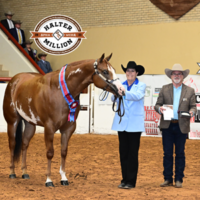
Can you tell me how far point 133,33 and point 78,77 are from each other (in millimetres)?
9923

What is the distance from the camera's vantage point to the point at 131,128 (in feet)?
14.5

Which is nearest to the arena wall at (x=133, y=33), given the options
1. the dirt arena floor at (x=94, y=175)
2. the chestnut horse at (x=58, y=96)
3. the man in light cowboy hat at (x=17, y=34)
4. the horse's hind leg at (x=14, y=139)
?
the man in light cowboy hat at (x=17, y=34)

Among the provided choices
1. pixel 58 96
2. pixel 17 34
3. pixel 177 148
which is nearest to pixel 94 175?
pixel 177 148

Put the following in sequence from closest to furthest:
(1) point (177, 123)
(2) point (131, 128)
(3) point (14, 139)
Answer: (2) point (131, 128)
(1) point (177, 123)
(3) point (14, 139)

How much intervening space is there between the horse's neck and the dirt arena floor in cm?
129

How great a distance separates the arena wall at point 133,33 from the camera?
13109mm

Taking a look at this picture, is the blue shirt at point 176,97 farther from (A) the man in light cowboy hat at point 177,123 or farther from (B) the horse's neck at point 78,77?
(B) the horse's neck at point 78,77

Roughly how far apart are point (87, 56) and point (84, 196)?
10934 millimetres

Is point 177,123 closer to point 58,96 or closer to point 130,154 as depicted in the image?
point 130,154

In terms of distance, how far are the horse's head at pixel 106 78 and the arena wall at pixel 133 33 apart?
9216 millimetres

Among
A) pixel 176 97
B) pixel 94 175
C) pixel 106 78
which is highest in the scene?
pixel 106 78

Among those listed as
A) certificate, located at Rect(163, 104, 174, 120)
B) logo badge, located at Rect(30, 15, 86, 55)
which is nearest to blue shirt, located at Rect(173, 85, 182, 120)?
certificate, located at Rect(163, 104, 174, 120)

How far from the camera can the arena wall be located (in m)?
13.1

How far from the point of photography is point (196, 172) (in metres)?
5.73
